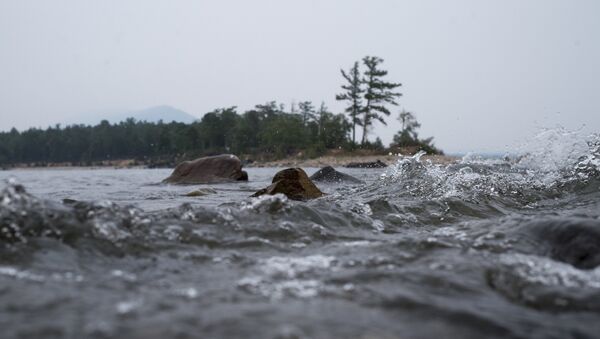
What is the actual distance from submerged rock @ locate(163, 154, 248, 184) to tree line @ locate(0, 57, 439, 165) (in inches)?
1040

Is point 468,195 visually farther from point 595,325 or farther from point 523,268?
point 595,325

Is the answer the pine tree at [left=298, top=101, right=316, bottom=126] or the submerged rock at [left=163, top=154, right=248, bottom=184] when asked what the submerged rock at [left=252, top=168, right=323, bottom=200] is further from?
the pine tree at [left=298, top=101, right=316, bottom=126]

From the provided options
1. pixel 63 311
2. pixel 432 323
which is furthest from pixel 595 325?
pixel 63 311

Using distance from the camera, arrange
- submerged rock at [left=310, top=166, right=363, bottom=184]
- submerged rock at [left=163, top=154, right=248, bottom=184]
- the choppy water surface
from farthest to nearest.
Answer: submerged rock at [left=163, top=154, right=248, bottom=184] < submerged rock at [left=310, top=166, right=363, bottom=184] < the choppy water surface

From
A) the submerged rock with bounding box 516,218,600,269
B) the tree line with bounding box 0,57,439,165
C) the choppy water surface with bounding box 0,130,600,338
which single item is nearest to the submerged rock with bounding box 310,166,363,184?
the choppy water surface with bounding box 0,130,600,338

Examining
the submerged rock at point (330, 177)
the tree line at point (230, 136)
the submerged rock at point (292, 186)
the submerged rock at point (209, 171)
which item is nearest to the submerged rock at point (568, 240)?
the submerged rock at point (292, 186)

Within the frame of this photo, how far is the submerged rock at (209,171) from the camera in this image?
11805 mm

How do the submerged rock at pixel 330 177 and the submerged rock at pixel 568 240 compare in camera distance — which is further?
the submerged rock at pixel 330 177

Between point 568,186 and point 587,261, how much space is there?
481 cm

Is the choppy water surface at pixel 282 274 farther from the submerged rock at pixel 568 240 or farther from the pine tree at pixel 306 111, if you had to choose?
the pine tree at pixel 306 111

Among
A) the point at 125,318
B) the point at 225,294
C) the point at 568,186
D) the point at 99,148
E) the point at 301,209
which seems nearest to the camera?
the point at 125,318

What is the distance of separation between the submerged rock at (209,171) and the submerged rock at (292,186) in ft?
19.6

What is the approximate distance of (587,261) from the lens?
2.29 m

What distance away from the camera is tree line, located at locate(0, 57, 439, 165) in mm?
44344
